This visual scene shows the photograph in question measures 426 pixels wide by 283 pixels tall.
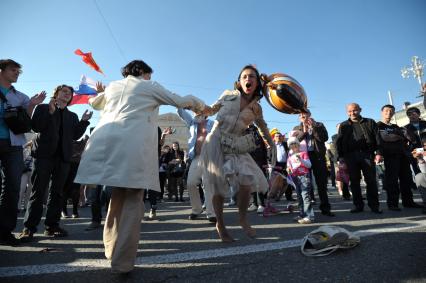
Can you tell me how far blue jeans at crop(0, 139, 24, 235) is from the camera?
366 centimetres

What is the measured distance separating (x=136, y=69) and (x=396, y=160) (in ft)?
19.8

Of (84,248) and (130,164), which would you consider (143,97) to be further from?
(84,248)

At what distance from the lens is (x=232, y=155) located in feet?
12.3

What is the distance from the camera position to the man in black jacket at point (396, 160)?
6133 mm

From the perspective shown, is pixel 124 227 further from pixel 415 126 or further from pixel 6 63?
pixel 415 126

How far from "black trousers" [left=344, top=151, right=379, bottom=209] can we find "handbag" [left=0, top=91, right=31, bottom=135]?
6.17m

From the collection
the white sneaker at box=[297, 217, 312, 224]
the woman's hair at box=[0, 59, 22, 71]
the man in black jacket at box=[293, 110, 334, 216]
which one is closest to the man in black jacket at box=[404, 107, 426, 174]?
the man in black jacket at box=[293, 110, 334, 216]

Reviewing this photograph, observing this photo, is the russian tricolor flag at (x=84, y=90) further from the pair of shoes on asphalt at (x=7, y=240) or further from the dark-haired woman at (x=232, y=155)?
the dark-haired woman at (x=232, y=155)

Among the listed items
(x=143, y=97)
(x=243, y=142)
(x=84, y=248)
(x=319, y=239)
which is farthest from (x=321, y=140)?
(x=84, y=248)

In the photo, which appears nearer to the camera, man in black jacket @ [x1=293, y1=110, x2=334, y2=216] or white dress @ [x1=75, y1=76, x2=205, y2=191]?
white dress @ [x1=75, y1=76, x2=205, y2=191]

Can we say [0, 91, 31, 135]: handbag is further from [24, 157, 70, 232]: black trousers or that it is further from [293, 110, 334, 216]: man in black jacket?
[293, 110, 334, 216]: man in black jacket

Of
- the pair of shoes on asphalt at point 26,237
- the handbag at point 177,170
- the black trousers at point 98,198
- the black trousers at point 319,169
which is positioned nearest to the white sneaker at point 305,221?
the black trousers at point 319,169

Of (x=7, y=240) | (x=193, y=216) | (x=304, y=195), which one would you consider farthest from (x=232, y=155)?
(x=7, y=240)

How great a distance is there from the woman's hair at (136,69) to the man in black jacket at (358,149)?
4.90 m
